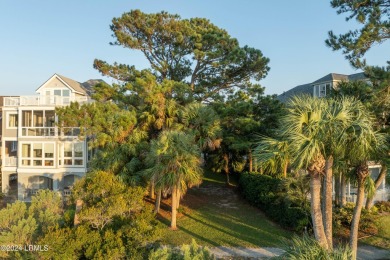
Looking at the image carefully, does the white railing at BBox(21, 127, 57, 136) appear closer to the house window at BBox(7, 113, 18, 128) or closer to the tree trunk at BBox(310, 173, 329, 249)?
the house window at BBox(7, 113, 18, 128)

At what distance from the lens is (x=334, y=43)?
1349 centimetres

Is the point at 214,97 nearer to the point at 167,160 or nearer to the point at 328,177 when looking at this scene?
the point at 167,160

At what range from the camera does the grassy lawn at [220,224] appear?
14.8 m

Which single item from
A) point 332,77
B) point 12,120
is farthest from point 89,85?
point 332,77

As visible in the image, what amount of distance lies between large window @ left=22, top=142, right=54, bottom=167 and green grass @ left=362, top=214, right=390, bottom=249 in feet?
68.5

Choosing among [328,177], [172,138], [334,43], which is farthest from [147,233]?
[334,43]

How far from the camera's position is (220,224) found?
17.0m

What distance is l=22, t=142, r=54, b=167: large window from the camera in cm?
2350

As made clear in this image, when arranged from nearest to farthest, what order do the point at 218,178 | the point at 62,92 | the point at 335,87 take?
the point at 335,87, the point at 62,92, the point at 218,178

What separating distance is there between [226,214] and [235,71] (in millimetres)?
13732

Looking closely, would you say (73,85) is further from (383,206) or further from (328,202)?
(383,206)

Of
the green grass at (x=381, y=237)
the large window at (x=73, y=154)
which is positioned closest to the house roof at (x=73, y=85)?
the large window at (x=73, y=154)

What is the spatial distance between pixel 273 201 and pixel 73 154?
14.8 m

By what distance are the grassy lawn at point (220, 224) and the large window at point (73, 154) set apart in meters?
7.58
